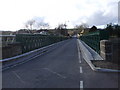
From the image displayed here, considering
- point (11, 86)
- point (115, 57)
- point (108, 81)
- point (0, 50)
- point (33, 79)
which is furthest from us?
point (0, 50)

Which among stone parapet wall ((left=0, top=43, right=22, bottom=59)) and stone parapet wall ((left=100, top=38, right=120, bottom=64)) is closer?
stone parapet wall ((left=100, top=38, right=120, bottom=64))

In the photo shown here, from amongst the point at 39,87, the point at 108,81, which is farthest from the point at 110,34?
the point at 39,87

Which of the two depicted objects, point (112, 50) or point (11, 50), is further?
point (11, 50)

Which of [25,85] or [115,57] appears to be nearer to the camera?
[25,85]

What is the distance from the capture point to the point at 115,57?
1077 cm

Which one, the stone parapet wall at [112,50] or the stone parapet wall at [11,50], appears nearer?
the stone parapet wall at [112,50]

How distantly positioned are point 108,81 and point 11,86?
3.84 meters

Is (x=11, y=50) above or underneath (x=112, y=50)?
underneath

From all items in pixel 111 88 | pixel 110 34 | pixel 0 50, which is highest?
pixel 110 34

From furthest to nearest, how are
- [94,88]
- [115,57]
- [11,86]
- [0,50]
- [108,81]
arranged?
[0,50]
[115,57]
[108,81]
[11,86]
[94,88]

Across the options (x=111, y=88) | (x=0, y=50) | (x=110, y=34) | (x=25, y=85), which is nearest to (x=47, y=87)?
(x=25, y=85)

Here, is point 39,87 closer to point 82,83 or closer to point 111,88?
point 82,83

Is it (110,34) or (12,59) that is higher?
(110,34)

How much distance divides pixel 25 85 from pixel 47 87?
0.91 m
